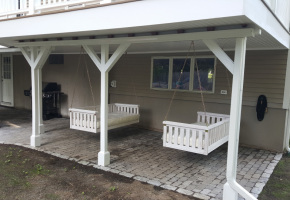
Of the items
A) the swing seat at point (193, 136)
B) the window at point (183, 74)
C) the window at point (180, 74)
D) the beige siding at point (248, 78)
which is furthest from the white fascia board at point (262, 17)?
the window at point (180, 74)

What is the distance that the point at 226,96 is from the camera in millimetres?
5730

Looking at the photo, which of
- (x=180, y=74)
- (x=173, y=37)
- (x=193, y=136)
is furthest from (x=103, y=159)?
(x=180, y=74)

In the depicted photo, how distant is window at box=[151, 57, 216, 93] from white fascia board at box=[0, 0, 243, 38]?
282 cm

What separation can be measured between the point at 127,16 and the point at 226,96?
342 centimetres

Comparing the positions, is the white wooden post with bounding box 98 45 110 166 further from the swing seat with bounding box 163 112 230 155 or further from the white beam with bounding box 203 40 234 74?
the white beam with bounding box 203 40 234 74

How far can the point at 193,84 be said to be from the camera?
20.4 feet

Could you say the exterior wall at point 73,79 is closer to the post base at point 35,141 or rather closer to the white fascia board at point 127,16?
the post base at point 35,141

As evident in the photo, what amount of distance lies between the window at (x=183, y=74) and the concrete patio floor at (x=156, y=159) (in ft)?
4.62

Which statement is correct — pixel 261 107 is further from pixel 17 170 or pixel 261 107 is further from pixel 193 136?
pixel 17 170

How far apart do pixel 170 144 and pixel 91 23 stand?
90.6 inches

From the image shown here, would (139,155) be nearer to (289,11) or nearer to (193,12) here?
(193,12)

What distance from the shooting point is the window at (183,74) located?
5961 mm

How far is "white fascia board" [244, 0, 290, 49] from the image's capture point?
2451 millimetres

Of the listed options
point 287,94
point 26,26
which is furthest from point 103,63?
point 287,94
